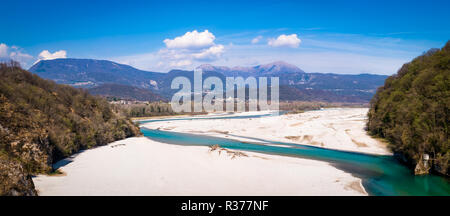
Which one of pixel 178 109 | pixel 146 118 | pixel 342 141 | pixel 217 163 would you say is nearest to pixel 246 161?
pixel 217 163

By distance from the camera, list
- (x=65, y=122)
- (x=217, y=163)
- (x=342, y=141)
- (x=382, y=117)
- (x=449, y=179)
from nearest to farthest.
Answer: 1. (x=449, y=179)
2. (x=217, y=163)
3. (x=65, y=122)
4. (x=382, y=117)
5. (x=342, y=141)

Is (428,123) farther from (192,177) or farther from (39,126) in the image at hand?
(39,126)

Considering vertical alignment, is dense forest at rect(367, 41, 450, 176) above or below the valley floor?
above

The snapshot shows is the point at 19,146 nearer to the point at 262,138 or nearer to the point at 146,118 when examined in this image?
the point at 262,138


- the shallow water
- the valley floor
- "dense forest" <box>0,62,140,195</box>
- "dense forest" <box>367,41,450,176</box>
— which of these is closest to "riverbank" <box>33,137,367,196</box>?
the valley floor

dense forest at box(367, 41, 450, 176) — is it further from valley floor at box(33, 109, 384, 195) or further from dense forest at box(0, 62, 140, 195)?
dense forest at box(0, 62, 140, 195)

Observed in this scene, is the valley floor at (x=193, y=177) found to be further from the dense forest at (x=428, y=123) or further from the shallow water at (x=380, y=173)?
the dense forest at (x=428, y=123)
